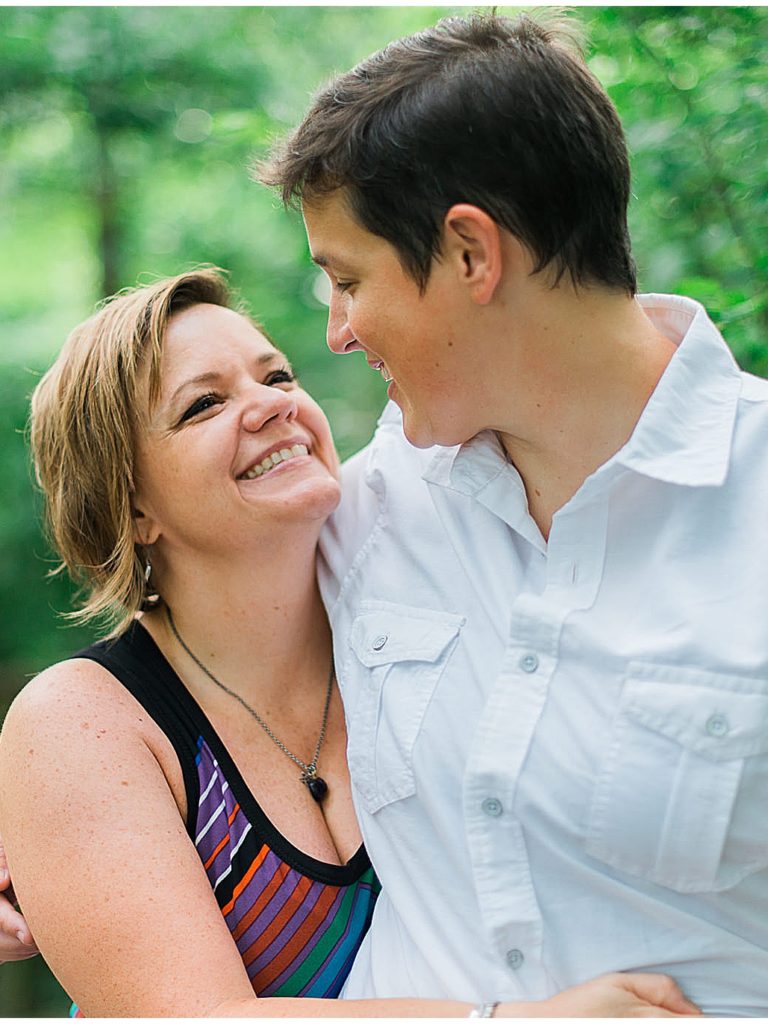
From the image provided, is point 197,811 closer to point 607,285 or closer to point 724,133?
point 607,285

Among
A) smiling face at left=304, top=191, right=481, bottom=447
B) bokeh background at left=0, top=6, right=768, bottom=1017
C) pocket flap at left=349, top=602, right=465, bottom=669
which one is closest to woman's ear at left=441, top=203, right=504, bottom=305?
smiling face at left=304, top=191, right=481, bottom=447

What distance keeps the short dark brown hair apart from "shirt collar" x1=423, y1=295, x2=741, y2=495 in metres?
0.16

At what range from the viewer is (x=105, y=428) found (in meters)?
2.03

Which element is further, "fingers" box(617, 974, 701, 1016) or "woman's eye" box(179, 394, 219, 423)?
"woman's eye" box(179, 394, 219, 423)

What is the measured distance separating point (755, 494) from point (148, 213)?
3598 mm

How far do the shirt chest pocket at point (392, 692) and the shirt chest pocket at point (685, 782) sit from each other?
0.32 metres

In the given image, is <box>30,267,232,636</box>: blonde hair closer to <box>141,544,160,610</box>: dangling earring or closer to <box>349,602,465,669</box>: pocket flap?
<box>141,544,160,610</box>: dangling earring

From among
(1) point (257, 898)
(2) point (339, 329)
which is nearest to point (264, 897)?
(1) point (257, 898)

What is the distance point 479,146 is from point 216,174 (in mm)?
3152

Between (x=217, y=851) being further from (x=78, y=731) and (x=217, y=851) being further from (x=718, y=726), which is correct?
(x=718, y=726)

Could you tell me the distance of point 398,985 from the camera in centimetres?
170

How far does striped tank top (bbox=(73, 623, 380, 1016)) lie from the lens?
1803 millimetres

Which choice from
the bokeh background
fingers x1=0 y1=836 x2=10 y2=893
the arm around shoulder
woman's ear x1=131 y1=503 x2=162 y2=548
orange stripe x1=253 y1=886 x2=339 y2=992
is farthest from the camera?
the bokeh background

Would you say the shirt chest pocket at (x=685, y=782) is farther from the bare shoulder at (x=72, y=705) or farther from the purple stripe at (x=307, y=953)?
the bare shoulder at (x=72, y=705)
